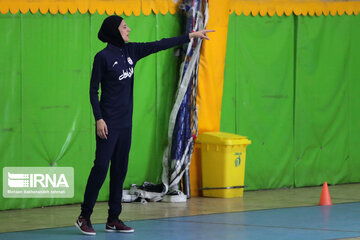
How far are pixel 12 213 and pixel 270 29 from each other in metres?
4.63

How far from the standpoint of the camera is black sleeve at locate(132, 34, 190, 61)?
7.81 metres

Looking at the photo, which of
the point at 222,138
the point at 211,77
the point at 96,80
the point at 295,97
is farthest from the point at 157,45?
the point at 295,97

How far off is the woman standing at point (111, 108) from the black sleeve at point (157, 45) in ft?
0.06

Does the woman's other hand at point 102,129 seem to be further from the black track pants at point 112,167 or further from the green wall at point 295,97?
the green wall at point 295,97

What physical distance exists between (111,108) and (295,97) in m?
4.99

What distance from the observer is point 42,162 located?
998 centimetres

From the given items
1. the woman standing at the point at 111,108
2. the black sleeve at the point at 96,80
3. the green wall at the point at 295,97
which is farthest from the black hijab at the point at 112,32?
the green wall at the point at 295,97

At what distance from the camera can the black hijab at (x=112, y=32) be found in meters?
7.62

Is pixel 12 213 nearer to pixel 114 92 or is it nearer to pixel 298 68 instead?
pixel 114 92

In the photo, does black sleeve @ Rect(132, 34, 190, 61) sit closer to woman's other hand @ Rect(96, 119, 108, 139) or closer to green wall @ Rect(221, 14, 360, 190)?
woman's other hand @ Rect(96, 119, 108, 139)

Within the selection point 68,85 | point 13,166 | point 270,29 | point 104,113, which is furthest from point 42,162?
point 270,29

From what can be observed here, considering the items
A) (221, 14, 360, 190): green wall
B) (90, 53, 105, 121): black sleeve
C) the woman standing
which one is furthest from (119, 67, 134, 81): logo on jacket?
(221, 14, 360, 190): green wall

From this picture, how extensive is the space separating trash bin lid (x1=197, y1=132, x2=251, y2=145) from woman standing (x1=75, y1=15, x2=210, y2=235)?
314 cm

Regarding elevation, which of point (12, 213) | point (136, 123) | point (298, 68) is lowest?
point (12, 213)
